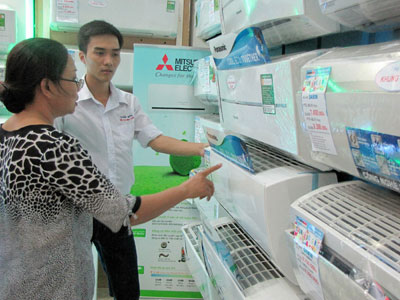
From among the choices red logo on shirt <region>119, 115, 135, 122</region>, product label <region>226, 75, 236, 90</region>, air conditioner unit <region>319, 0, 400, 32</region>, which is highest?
air conditioner unit <region>319, 0, 400, 32</region>

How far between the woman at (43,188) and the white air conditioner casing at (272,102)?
0.46m

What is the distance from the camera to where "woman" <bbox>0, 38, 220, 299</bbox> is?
933mm

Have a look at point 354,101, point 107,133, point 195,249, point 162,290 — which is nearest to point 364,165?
point 354,101

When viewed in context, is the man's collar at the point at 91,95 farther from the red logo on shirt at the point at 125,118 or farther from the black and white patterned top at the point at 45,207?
the black and white patterned top at the point at 45,207

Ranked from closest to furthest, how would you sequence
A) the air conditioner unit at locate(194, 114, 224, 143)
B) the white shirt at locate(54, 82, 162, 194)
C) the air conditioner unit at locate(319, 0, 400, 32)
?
the air conditioner unit at locate(319, 0, 400, 32) → the white shirt at locate(54, 82, 162, 194) → the air conditioner unit at locate(194, 114, 224, 143)

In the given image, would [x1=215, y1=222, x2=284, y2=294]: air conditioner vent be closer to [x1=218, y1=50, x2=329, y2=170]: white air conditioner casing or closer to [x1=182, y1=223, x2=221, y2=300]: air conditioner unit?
[x1=182, y1=223, x2=221, y2=300]: air conditioner unit

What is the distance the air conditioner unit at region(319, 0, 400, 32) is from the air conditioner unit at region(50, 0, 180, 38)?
1.99 m

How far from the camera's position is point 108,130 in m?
1.69

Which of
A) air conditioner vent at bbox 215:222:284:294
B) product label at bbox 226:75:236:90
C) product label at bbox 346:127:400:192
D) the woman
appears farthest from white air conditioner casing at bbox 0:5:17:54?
product label at bbox 346:127:400:192

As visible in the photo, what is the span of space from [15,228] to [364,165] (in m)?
0.94

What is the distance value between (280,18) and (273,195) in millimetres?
436

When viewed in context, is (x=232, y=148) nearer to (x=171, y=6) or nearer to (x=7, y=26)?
(x=171, y=6)

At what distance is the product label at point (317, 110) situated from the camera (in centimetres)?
62

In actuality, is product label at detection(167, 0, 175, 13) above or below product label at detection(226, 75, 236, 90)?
above
